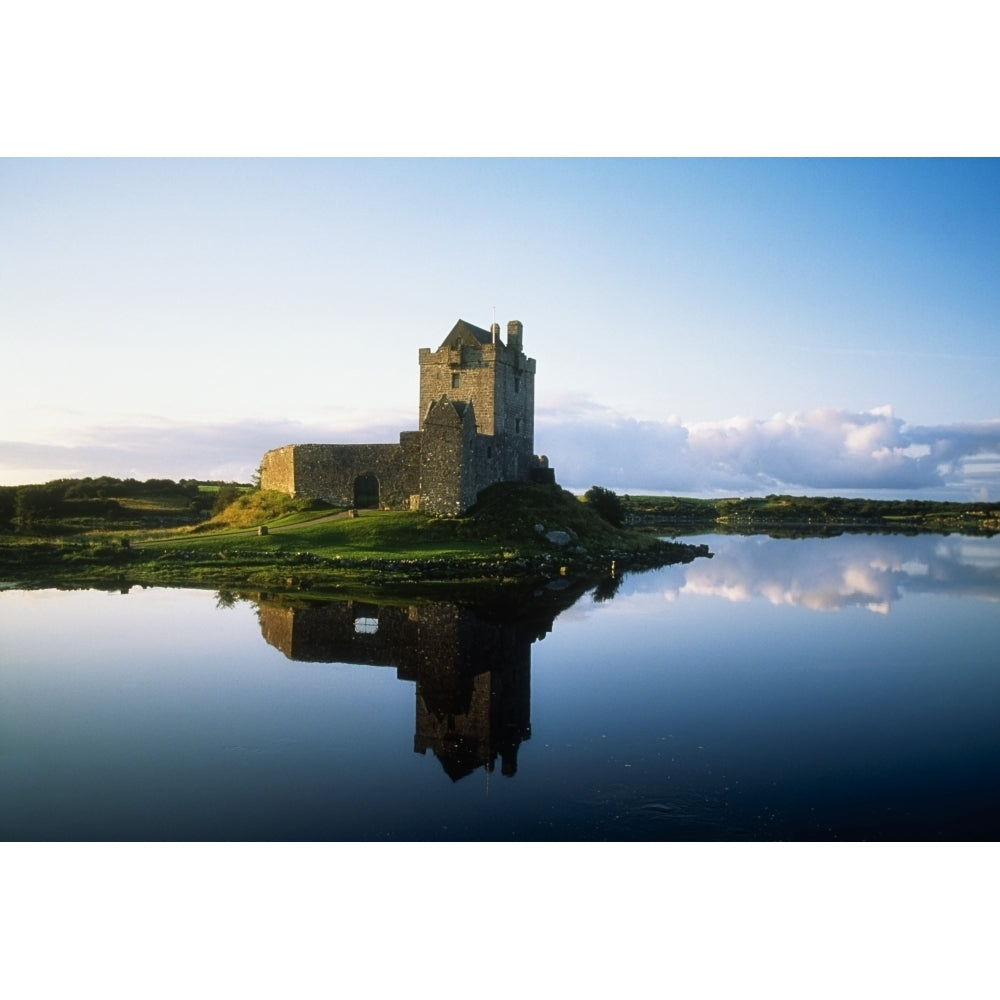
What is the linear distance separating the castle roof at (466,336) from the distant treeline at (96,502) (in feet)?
50.1

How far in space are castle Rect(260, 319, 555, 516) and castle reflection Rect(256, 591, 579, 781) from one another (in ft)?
40.0

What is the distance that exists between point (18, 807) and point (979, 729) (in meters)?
13.4

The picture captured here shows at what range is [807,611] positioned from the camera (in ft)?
77.6

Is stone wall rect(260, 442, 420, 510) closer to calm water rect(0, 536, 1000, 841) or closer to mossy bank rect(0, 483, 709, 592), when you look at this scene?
mossy bank rect(0, 483, 709, 592)

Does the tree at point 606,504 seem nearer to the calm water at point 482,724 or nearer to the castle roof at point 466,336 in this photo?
the castle roof at point 466,336

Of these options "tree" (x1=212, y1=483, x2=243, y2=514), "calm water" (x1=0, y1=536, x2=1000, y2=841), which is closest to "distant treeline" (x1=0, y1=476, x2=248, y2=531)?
"tree" (x1=212, y1=483, x2=243, y2=514)

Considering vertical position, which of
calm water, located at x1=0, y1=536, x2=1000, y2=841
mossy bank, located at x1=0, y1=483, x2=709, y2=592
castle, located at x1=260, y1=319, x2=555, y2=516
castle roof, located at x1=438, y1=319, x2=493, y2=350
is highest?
castle roof, located at x1=438, y1=319, x2=493, y2=350

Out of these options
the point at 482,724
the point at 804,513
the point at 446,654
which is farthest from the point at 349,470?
the point at 804,513

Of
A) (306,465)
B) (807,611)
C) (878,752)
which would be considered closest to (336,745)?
(878,752)

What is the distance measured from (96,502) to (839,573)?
33.5 meters

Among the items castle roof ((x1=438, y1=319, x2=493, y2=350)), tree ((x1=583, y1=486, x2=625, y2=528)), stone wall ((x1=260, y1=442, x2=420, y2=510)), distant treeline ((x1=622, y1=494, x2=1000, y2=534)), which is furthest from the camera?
distant treeline ((x1=622, y1=494, x2=1000, y2=534))

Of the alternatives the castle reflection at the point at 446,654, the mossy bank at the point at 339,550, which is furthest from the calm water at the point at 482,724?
the mossy bank at the point at 339,550

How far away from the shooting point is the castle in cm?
3350

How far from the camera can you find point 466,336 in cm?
3778
